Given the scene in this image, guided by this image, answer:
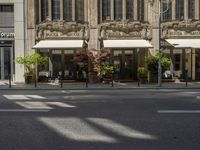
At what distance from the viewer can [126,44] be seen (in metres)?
28.0

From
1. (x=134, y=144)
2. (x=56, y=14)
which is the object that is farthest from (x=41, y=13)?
(x=134, y=144)

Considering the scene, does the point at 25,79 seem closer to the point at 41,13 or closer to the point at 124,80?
the point at 41,13

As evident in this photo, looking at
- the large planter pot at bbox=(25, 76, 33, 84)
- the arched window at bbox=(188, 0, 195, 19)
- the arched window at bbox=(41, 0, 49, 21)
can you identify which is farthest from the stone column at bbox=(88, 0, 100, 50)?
the arched window at bbox=(188, 0, 195, 19)

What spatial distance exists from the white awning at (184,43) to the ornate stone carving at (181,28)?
720 mm

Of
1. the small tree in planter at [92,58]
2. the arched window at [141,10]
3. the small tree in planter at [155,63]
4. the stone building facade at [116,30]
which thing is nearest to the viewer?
the small tree in planter at [155,63]

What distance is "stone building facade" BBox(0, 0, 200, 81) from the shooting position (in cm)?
2977

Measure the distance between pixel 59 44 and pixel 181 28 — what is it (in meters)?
9.71

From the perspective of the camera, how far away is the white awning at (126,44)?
27391 mm

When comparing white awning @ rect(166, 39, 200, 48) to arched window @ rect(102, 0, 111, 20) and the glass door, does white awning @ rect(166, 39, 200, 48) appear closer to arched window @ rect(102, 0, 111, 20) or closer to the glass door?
arched window @ rect(102, 0, 111, 20)

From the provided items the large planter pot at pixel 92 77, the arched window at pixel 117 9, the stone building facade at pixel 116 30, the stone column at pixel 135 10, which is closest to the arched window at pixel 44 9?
the stone building facade at pixel 116 30

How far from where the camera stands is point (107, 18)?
3033 centimetres

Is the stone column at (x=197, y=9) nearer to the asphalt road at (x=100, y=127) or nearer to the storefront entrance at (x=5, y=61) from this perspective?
the storefront entrance at (x=5, y=61)

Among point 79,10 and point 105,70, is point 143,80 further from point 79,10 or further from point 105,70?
point 79,10

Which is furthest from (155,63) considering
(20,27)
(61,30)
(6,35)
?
(6,35)
